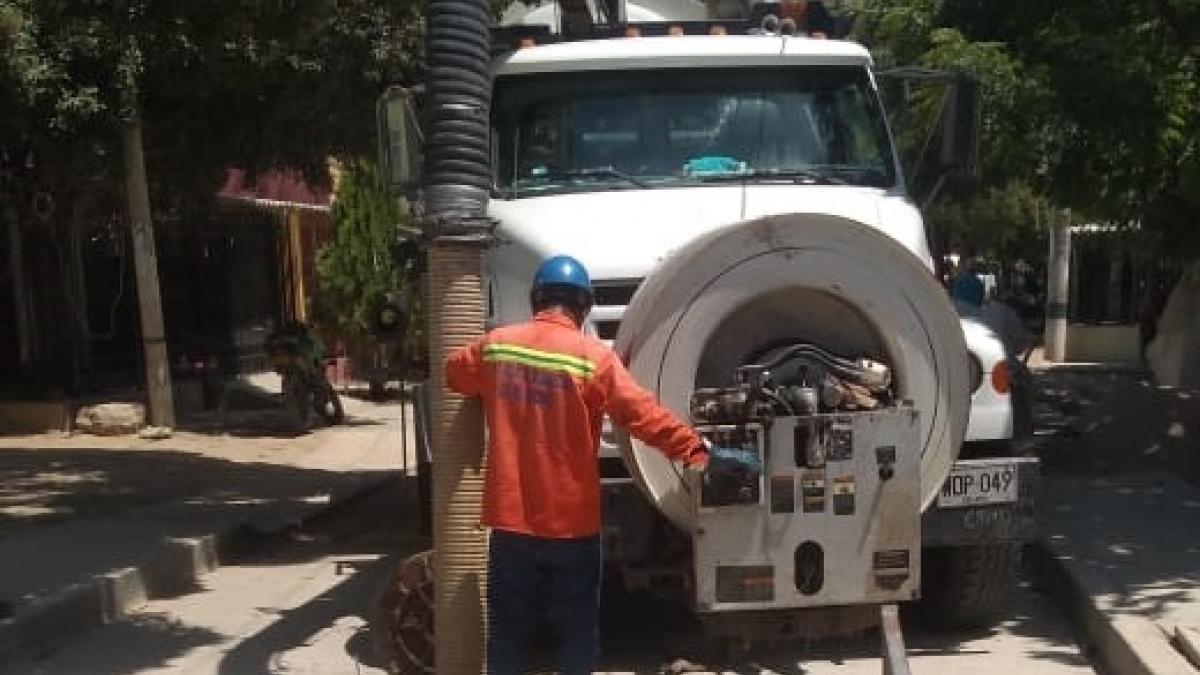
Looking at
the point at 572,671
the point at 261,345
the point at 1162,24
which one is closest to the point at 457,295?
the point at 572,671

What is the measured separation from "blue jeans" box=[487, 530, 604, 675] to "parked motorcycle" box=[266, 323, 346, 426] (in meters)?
12.1

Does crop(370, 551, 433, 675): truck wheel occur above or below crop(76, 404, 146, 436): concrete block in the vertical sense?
above

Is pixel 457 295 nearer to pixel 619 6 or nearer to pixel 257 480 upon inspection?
pixel 619 6

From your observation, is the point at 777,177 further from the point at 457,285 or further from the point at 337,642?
the point at 337,642

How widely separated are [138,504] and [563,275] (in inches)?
272

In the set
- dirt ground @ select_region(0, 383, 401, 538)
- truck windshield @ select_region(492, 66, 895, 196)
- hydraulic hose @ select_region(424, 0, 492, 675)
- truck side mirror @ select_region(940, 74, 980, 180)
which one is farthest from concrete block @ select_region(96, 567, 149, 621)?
truck side mirror @ select_region(940, 74, 980, 180)

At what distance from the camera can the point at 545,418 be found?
15.3 ft

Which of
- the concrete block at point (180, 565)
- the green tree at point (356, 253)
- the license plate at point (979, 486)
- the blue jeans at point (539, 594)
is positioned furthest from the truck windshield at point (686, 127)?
the green tree at point (356, 253)

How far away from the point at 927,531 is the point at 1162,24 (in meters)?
4.84

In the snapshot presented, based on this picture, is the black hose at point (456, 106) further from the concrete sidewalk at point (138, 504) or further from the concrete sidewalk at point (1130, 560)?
the concrete sidewalk at point (138, 504)

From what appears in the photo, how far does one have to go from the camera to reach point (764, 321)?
5.75 meters

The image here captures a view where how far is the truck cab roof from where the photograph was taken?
6898 mm

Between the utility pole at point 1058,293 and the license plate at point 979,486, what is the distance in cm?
1936

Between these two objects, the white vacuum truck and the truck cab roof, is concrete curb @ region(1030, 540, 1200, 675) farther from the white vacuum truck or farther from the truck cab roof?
the truck cab roof
